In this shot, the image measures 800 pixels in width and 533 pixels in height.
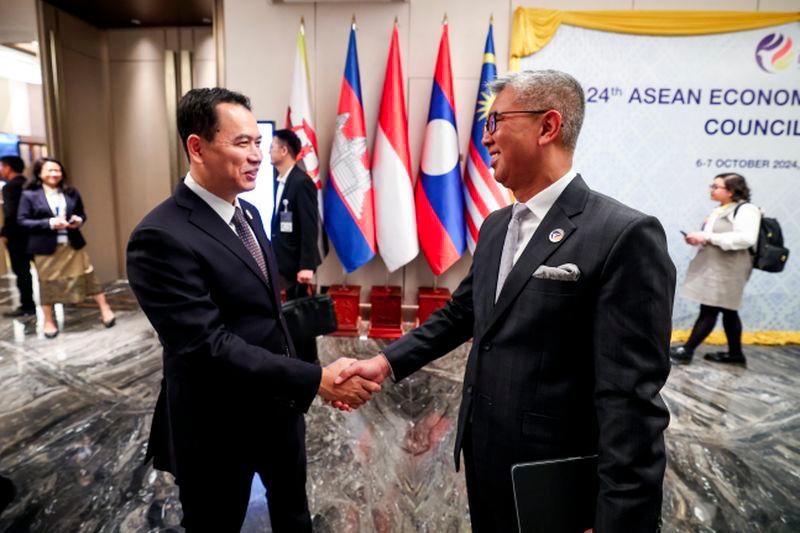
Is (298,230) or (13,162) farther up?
(13,162)

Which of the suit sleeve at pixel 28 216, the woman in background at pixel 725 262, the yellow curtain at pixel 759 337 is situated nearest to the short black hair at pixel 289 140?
the suit sleeve at pixel 28 216

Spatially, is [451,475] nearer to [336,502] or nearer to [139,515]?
[336,502]

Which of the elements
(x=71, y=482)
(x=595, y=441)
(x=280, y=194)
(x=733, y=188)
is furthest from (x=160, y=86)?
(x=595, y=441)

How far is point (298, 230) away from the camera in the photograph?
12.0ft

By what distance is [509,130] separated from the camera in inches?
46.1

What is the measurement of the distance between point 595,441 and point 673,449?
1.98m

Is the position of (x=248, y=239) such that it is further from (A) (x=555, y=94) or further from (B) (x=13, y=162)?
(B) (x=13, y=162)

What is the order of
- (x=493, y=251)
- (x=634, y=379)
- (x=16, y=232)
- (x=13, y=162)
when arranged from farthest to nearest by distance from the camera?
1. (x=16, y=232)
2. (x=13, y=162)
3. (x=493, y=251)
4. (x=634, y=379)

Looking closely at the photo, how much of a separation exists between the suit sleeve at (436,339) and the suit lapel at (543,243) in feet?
1.28

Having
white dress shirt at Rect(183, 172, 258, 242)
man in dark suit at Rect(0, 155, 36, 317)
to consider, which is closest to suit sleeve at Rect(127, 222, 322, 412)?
white dress shirt at Rect(183, 172, 258, 242)

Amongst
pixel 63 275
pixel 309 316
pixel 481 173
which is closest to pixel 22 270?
pixel 63 275

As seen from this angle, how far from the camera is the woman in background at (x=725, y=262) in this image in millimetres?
3719

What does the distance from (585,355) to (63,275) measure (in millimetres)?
4722

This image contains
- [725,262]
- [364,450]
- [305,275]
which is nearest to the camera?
[364,450]
